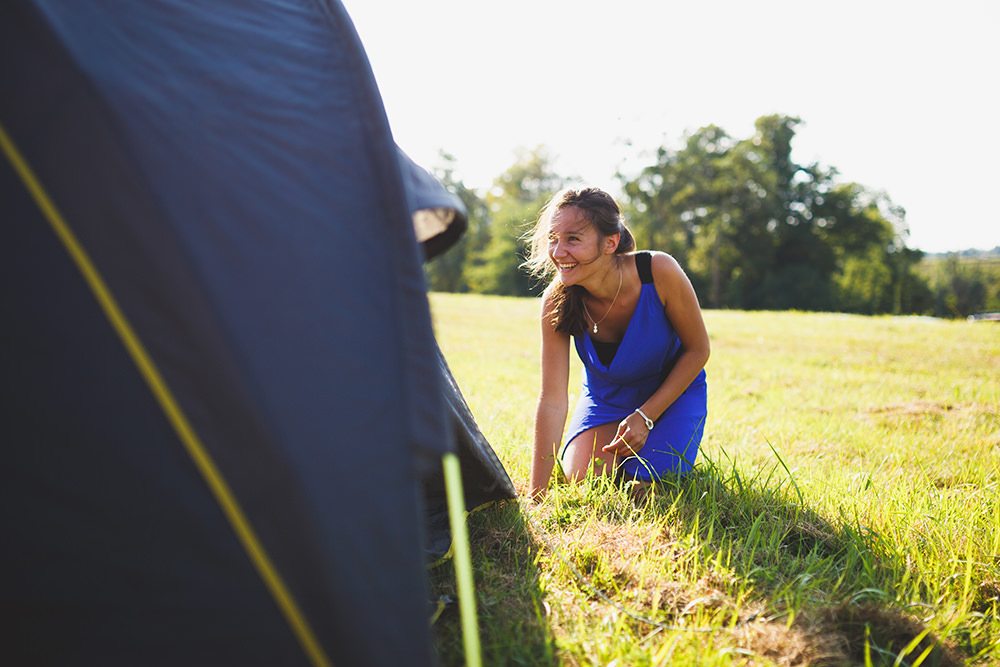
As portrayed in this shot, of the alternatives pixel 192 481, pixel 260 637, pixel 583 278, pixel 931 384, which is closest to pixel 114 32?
pixel 192 481

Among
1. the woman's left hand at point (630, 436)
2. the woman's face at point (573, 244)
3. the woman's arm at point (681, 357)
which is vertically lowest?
the woman's left hand at point (630, 436)

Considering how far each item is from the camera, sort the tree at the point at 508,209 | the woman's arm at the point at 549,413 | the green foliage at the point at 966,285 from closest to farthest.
A: 1. the woman's arm at the point at 549,413
2. the tree at the point at 508,209
3. the green foliage at the point at 966,285

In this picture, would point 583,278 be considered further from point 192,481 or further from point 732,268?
point 732,268

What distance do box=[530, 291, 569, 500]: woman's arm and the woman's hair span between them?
0.51 ft

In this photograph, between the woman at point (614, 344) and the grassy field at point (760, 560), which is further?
the woman at point (614, 344)

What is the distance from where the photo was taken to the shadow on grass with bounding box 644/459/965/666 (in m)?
1.59

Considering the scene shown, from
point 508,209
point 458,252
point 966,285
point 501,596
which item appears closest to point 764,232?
point 508,209

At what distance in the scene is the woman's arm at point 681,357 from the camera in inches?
108

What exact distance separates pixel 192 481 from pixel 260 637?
344 millimetres

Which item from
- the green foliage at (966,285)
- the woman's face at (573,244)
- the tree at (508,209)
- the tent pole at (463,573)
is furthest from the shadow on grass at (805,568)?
the green foliage at (966,285)

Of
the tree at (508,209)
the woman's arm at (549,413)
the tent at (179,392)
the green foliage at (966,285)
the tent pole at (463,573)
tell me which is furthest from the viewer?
the green foliage at (966,285)

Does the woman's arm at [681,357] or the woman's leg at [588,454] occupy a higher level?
the woman's arm at [681,357]

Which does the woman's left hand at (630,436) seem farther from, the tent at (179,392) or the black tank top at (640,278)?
the tent at (179,392)

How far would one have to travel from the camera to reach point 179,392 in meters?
1.14
